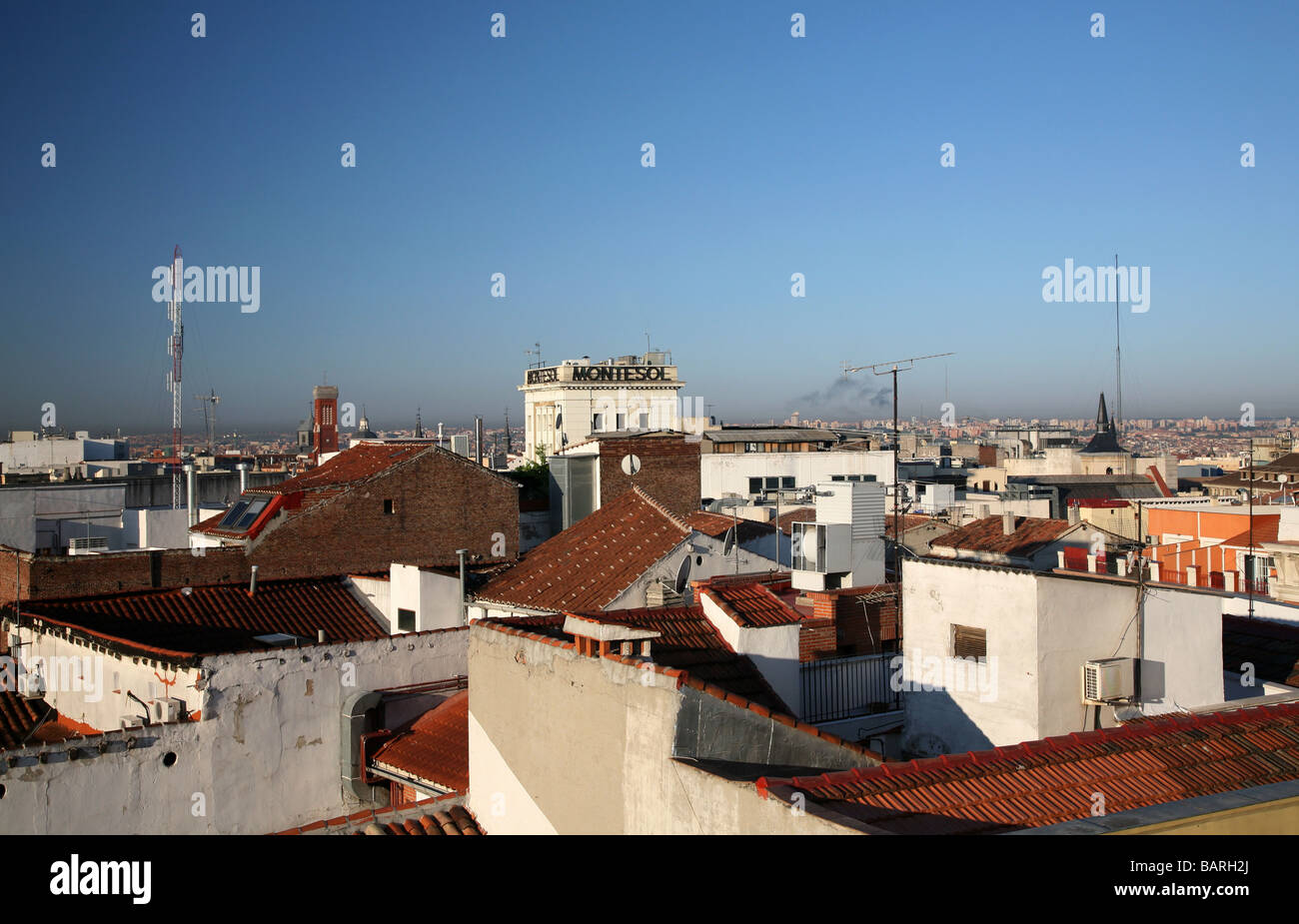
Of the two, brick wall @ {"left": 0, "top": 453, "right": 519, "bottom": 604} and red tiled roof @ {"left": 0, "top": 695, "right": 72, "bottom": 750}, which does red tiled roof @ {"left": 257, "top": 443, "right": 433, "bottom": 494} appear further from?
red tiled roof @ {"left": 0, "top": 695, "right": 72, "bottom": 750}

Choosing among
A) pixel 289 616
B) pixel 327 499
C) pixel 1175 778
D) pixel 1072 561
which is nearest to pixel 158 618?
pixel 289 616

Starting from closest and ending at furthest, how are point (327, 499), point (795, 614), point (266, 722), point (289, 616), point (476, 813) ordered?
point (476, 813)
point (795, 614)
point (266, 722)
point (289, 616)
point (327, 499)

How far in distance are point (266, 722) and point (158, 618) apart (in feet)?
17.0

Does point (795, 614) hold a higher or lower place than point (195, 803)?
higher

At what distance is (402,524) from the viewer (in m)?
25.7

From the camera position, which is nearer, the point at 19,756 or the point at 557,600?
the point at 19,756

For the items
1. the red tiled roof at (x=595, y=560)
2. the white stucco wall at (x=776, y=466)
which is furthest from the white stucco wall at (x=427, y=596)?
the white stucco wall at (x=776, y=466)

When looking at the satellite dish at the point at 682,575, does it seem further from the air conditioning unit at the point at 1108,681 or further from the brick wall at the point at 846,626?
the air conditioning unit at the point at 1108,681

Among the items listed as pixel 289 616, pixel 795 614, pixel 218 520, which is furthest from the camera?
pixel 218 520

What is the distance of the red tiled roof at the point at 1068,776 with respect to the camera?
25.1 feet

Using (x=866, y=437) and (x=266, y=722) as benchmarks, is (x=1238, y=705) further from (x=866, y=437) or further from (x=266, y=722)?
(x=866, y=437)

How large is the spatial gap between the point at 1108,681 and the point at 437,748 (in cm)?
870

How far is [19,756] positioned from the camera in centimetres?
1309
